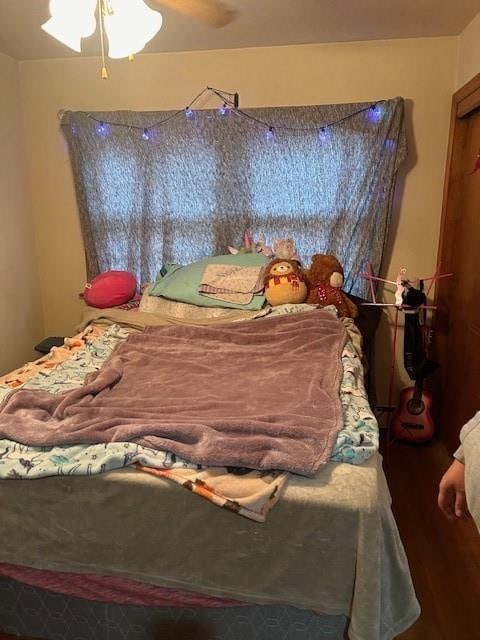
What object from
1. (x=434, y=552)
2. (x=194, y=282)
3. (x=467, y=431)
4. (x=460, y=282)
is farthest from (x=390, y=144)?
(x=467, y=431)

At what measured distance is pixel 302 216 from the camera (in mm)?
3121

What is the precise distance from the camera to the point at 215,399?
1783 mm

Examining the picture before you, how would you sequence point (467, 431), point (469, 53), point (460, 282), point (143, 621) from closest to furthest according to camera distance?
point (467, 431) < point (143, 621) < point (469, 53) < point (460, 282)

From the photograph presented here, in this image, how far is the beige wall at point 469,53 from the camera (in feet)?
8.26

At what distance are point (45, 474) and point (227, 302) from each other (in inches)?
65.8

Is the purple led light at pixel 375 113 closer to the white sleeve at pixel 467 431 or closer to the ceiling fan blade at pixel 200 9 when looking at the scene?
the ceiling fan blade at pixel 200 9

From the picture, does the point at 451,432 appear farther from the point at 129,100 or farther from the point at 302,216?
the point at 129,100

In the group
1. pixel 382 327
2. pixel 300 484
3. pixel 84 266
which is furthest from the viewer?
pixel 84 266

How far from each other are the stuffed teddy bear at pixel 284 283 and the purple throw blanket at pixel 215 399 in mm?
240

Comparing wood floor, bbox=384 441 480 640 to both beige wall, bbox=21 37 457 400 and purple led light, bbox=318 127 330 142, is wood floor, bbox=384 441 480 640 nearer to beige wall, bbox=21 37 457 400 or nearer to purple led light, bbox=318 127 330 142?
beige wall, bbox=21 37 457 400

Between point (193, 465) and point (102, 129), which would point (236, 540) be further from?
point (102, 129)

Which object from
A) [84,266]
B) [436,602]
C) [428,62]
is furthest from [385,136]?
[436,602]

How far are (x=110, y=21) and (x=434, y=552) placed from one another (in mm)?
2271

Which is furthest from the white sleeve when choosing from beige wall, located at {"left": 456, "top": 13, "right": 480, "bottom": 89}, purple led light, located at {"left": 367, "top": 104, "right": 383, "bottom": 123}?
purple led light, located at {"left": 367, "top": 104, "right": 383, "bottom": 123}
